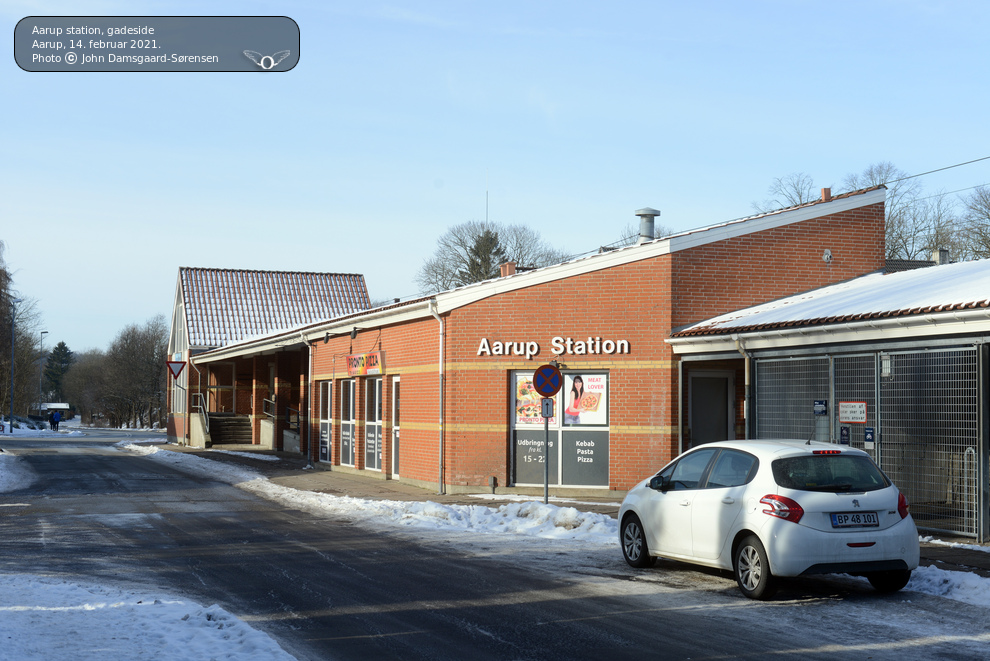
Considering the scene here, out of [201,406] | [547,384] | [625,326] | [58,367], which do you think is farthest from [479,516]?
[58,367]

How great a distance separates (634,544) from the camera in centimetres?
1134

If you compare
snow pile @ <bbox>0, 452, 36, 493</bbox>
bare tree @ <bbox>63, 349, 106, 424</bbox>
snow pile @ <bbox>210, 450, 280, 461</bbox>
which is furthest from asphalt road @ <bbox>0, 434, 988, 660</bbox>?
bare tree @ <bbox>63, 349, 106, 424</bbox>

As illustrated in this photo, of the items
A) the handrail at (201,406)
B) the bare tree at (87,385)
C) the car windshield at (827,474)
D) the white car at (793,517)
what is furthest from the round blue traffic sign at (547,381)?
the bare tree at (87,385)

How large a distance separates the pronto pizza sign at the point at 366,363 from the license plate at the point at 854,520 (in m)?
15.5

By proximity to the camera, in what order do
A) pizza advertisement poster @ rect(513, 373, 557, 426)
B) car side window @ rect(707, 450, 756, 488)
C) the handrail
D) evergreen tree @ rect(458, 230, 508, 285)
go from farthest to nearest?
1. evergreen tree @ rect(458, 230, 508, 285)
2. the handrail
3. pizza advertisement poster @ rect(513, 373, 557, 426)
4. car side window @ rect(707, 450, 756, 488)

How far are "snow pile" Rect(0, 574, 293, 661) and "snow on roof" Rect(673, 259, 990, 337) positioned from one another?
9.76m

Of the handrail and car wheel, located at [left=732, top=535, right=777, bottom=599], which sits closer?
car wheel, located at [left=732, top=535, right=777, bottom=599]

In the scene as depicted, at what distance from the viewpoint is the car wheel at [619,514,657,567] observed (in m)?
11.2

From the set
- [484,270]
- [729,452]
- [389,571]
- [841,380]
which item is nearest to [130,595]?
[389,571]

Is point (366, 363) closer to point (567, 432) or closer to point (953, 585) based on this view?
point (567, 432)

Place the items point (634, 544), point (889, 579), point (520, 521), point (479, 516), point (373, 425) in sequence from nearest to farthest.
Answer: point (889, 579)
point (634, 544)
point (520, 521)
point (479, 516)
point (373, 425)

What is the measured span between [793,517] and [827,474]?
679mm

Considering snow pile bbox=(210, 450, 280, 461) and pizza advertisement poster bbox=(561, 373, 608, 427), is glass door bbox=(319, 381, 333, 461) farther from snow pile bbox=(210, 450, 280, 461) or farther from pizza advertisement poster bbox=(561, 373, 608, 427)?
pizza advertisement poster bbox=(561, 373, 608, 427)

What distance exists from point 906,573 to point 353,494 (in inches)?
499
